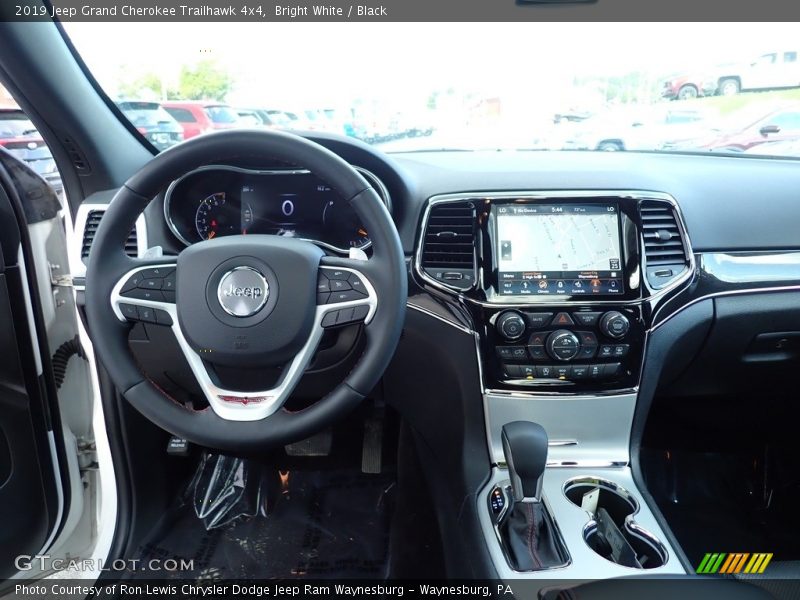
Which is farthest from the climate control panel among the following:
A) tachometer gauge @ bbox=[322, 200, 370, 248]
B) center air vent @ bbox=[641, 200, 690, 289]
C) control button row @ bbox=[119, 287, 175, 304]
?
control button row @ bbox=[119, 287, 175, 304]

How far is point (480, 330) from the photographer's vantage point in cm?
164

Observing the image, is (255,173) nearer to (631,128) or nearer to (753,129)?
(631,128)

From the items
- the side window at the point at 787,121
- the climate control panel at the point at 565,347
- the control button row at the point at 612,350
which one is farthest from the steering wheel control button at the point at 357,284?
the side window at the point at 787,121

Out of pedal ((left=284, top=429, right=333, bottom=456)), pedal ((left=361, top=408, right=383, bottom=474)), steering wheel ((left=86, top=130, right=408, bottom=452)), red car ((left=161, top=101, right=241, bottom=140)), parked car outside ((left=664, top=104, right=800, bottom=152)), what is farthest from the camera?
pedal ((left=361, top=408, right=383, bottom=474))

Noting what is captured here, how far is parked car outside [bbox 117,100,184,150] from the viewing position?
1626 mm

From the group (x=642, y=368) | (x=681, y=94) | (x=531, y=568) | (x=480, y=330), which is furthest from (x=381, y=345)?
(x=681, y=94)

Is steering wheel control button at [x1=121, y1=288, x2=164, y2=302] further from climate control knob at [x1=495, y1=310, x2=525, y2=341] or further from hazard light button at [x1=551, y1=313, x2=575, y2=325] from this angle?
hazard light button at [x1=551, y1=313, x2=575, y2=325]

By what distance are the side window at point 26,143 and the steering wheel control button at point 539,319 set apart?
128 cm

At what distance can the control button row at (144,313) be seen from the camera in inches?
47.3

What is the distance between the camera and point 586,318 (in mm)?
1618

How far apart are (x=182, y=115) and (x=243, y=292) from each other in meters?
0.63

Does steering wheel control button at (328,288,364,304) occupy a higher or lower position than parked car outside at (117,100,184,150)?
lower

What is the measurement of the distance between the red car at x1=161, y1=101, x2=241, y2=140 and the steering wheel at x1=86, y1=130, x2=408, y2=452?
0.31 meters

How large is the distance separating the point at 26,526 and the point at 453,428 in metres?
1.21
